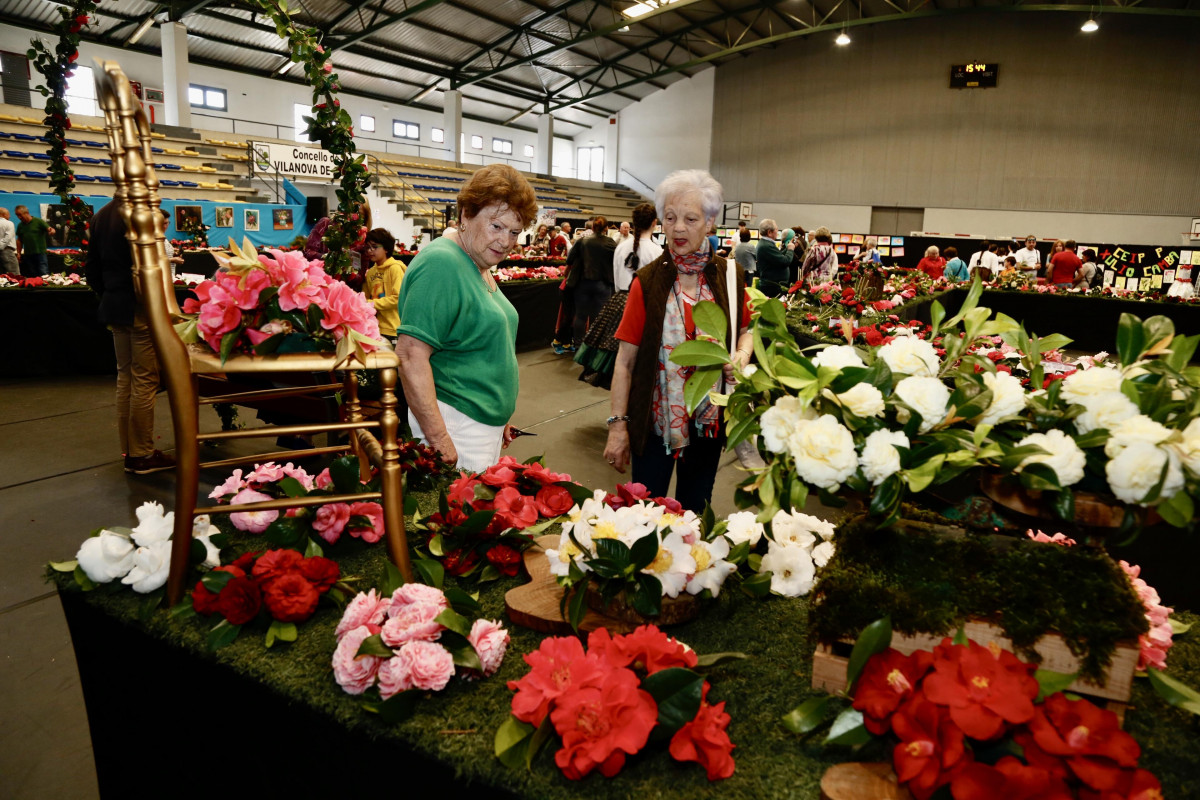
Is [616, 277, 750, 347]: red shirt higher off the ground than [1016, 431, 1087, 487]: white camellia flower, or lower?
higher

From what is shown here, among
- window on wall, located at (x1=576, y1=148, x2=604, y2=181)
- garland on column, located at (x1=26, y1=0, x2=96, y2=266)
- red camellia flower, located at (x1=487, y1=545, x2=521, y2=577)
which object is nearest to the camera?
red camellia flower, located at (x1=487, y1=545, x2=521, y2=577)

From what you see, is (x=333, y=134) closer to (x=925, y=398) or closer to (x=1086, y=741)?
(x=925, y=398)

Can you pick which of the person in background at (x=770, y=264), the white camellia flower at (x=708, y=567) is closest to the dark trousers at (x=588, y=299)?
the person in background at (x=770, y=264)

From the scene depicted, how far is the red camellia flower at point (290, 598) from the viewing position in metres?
1.02

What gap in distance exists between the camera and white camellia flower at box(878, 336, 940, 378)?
81cm

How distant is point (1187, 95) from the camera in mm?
14664

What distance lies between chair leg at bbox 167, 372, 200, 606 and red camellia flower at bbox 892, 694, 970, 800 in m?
0.92

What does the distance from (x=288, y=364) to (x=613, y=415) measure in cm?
117

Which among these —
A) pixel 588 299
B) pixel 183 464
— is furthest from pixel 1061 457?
pixel 588 299

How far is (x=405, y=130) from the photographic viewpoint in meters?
20.5

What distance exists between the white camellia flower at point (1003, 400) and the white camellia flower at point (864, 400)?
119 millimetres

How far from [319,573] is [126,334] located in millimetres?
3263

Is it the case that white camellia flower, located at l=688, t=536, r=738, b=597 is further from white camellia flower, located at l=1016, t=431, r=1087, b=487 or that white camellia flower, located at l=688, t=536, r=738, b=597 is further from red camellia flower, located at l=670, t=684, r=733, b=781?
white camellia flower, located at l=1016, t=431, r=1087, b=487

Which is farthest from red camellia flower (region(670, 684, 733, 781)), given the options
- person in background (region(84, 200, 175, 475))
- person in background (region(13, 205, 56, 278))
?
person in background (region(13, 205, 56, 278))
